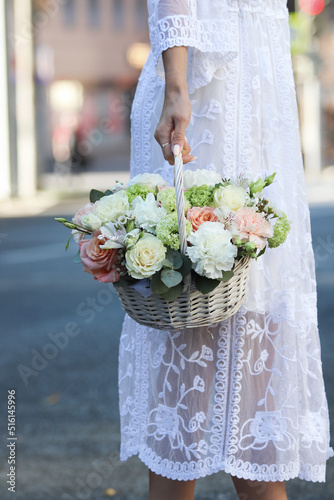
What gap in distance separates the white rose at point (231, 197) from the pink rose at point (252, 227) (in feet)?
0.07

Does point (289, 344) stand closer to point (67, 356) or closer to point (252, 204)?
point (252, 204)

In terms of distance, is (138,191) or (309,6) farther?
(309,6)

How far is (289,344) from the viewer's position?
1.81 metres

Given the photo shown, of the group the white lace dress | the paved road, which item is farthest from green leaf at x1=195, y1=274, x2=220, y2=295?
the paved road

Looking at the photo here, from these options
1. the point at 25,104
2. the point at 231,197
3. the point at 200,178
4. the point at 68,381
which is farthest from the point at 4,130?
the point at 231,197

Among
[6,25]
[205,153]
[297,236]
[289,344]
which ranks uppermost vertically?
[6,25]

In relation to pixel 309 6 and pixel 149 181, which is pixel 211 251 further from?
pixel 309 6

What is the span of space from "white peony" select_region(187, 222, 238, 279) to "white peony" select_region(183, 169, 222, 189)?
174mm

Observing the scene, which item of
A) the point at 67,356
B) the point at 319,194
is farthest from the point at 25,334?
the point at 319,194

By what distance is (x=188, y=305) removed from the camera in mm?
1484

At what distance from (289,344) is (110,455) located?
1298 millimetres

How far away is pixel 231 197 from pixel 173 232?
146mm

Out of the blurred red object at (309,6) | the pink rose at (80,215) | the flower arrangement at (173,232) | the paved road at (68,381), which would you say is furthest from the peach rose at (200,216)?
the blurred red object at (309,6)

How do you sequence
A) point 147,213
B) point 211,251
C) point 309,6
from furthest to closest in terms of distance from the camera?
point 309,6, point 147,213, point 211,251
